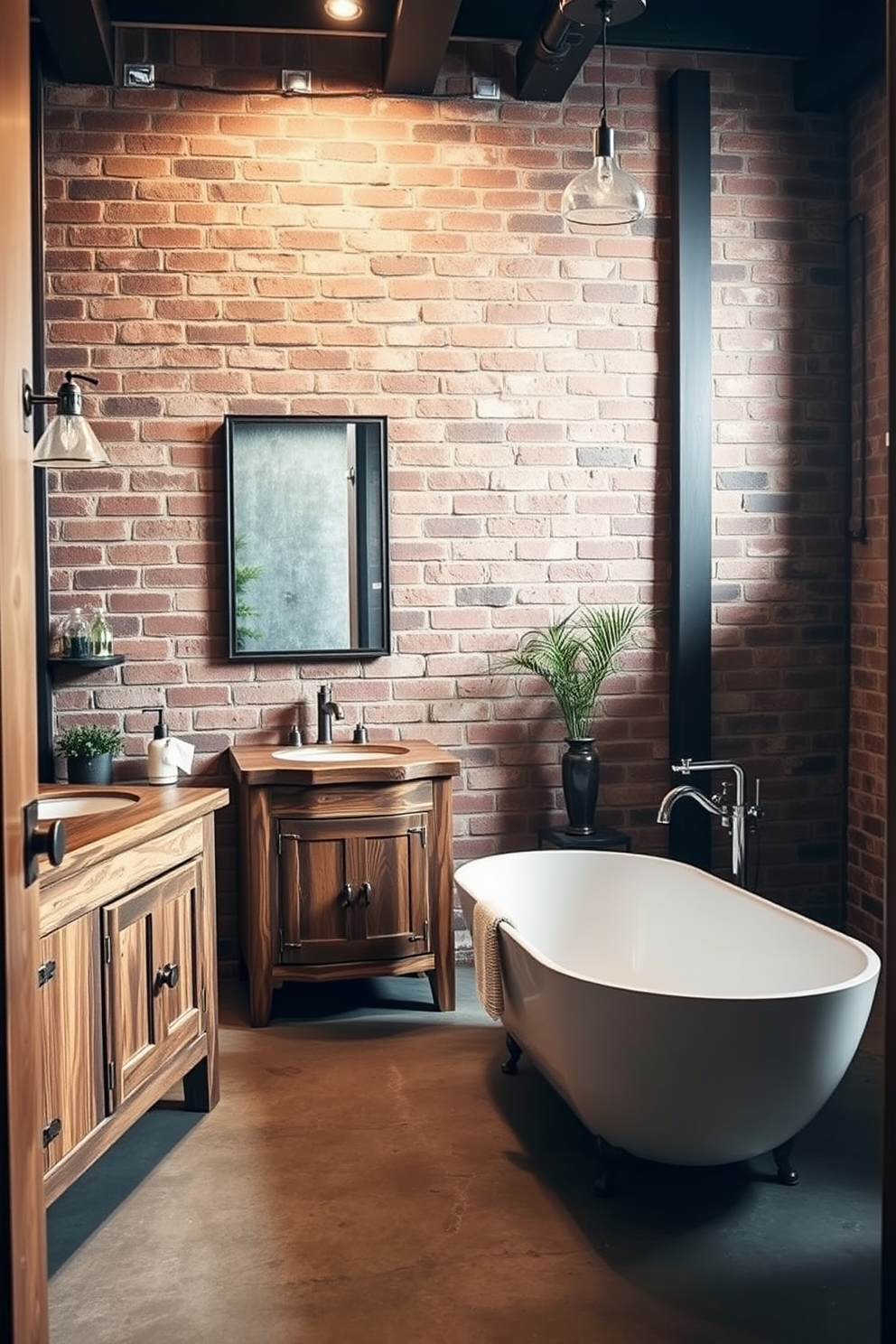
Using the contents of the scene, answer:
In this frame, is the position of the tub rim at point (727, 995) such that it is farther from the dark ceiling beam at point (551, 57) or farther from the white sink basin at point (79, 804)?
the dark ceiling beam at point (551, 57)

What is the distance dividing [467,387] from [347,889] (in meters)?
1.79

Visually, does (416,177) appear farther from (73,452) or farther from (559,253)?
(73,452)

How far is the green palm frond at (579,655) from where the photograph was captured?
442 centimetres

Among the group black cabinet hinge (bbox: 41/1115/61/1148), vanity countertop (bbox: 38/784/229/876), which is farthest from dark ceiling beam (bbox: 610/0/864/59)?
black cabinet hinge (bbox: 41/1115/61/1148)

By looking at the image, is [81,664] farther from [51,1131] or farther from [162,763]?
[51,1131]

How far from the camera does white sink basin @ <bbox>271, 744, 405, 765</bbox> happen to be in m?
4.16

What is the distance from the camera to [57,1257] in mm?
2512

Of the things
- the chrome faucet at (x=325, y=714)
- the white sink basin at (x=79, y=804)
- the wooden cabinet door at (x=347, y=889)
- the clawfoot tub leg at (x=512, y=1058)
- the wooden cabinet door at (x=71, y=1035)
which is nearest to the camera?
the wooden cabinet door at (x=71, y=1035)

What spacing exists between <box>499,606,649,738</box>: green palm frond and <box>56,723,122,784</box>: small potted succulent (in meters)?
1.40

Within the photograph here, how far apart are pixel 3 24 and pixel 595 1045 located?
2036 millimetres

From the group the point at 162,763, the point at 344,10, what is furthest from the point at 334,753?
the point at 344,10

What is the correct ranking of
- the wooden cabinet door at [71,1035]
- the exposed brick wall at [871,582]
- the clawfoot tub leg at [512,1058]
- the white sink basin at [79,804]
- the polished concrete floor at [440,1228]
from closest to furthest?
the polished concrete floor at [440,1228], the wooden cabinet door at [71,1035], the white sink basin at [79,804], the clawfoot tub leg at [512,1058], the exposed brick wall at [871,582]

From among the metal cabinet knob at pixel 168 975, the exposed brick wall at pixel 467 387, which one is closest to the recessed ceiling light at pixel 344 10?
the exposed brick wall at pixel 467 387

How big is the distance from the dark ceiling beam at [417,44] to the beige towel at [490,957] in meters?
2.59
